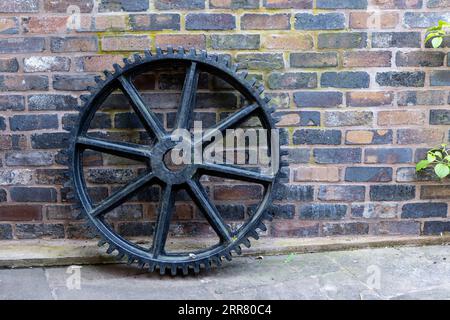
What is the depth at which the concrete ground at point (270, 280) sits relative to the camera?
98.9 inches

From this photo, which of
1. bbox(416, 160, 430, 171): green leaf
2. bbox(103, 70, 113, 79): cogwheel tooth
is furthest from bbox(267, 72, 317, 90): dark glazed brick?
bbox(103, 70, 113, 79): cogwheel tooth

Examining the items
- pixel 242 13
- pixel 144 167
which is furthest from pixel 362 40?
pixel 144 167

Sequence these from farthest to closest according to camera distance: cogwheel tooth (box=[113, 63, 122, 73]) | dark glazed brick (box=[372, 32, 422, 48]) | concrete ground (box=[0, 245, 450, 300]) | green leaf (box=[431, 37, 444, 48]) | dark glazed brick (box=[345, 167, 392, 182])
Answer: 1. dark glazed brick (box=[345, 167, 392, 182])
2. dark glazed brick (box=[372, 32, 422, 48])
3. green leaf (box=[431, 37, 444, 48])
4. cogwheel tooth (box=[113, 63, 122, 73])
5. concrete ground (box=[0, 245, 450, 300])

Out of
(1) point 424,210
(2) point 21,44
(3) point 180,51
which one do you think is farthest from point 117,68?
(1) point 424,210

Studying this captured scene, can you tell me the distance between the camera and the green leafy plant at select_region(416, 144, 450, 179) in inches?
115

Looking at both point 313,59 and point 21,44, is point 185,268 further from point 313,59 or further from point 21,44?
point 21,44

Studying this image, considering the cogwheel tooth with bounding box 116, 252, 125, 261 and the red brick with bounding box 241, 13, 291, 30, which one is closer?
the cogwheel tooth with bounding box 116, 252, 125, 261

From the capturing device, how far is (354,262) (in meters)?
2.87

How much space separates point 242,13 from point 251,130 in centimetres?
64

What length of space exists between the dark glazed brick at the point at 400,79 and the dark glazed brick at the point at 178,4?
1.08 metres

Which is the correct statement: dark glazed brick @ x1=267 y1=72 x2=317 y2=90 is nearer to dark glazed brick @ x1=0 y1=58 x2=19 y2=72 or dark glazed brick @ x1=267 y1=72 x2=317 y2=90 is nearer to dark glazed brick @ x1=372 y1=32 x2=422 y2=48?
dark glazed brick @ x1=372 y1=32 x2=422 y2=48

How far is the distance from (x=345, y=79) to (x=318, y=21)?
0.36 metres

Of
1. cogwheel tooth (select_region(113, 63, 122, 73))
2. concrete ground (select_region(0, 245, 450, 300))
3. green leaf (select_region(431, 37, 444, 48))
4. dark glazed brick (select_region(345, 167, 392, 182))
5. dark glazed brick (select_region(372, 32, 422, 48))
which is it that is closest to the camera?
concrete ground (select_region(0, 245, 450, 300))

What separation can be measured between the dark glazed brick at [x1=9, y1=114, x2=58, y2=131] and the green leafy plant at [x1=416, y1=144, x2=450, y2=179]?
2.09 metres
